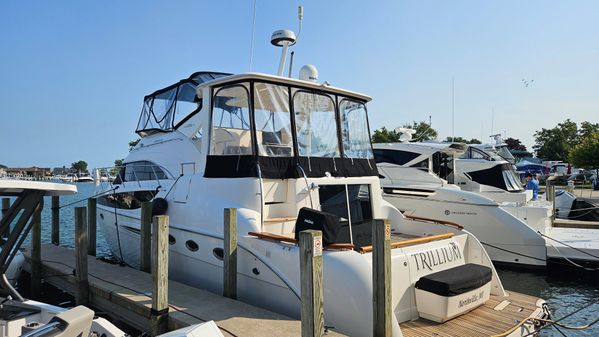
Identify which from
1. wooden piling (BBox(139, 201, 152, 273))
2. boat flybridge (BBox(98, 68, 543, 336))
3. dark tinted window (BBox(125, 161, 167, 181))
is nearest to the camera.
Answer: boat flybridge (BBox(98, 68, 543, 336))

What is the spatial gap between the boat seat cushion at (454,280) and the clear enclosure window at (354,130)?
282 centimetres

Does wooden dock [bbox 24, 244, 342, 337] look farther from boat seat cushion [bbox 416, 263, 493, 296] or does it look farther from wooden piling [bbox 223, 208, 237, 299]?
boat seat cushion [bbox 416, 263, 493, 296]

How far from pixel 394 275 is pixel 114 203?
6.89 m

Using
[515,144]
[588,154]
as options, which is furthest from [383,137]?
[515,144]

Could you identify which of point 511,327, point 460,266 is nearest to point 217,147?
point 460,266

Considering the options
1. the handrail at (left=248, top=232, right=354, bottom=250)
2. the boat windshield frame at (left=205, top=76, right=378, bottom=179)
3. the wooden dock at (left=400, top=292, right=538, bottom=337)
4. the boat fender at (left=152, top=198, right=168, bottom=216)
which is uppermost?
the boat windshield frame at (left=205, top=76, right=378, bottom=179)

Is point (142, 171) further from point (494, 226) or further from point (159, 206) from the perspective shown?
point (494, 226)

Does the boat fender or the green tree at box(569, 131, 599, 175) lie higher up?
the green tree at box(569, 131, 599, 175)

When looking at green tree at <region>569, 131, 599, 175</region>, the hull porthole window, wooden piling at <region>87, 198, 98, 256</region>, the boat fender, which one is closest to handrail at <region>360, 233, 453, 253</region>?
the hull porthole window

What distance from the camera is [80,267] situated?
698 cm

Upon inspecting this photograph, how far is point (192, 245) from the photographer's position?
6.91 meters

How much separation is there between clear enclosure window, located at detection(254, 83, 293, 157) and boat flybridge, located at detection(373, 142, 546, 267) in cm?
660

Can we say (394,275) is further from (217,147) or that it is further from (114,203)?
(114,203)

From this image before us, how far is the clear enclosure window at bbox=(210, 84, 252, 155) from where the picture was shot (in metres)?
6.96
